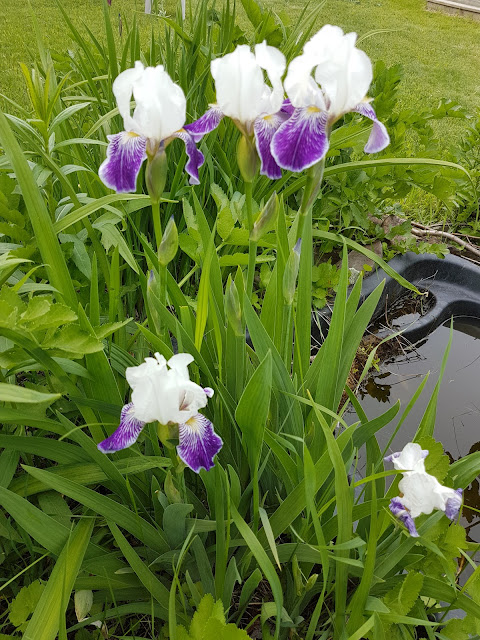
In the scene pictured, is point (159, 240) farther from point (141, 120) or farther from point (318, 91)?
point (318, 91)

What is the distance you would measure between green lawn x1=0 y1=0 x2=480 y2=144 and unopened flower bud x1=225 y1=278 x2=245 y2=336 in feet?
9.87

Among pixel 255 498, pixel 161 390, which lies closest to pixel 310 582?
pixel 255 498

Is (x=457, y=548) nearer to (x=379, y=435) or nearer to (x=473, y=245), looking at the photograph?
(x=379, y=435)

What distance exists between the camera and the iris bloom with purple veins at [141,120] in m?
0.77

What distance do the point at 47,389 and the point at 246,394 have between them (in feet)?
1.66

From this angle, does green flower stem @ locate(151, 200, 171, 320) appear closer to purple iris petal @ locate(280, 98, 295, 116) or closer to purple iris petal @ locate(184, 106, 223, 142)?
purple iris petal @ locate(184, 106, 223, 142)

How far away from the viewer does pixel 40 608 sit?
858mm

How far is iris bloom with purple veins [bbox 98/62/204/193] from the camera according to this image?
774 millimetres

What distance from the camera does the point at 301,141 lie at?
0.76 meters

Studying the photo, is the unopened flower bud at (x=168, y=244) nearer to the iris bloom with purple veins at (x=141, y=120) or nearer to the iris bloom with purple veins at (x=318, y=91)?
the iris bloom with purple veins at (x=141, y=120)

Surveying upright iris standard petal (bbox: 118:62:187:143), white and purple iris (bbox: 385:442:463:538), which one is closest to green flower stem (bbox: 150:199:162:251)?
upright iris standard petal (bbox: 118:62:187:143)

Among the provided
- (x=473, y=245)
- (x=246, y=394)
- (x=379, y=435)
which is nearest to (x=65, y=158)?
(x=246, y=394)

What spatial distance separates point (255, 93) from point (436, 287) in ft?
5.70

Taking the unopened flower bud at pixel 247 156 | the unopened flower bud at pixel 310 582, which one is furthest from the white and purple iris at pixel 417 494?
the unopened flower bud at pixel 247 156
